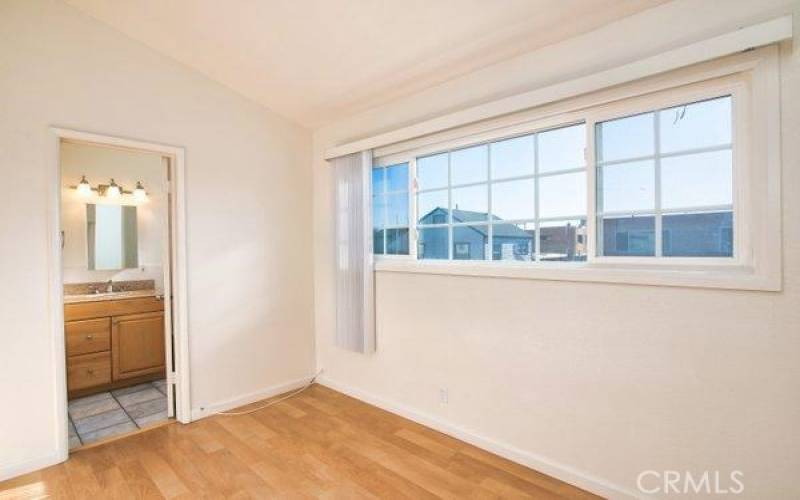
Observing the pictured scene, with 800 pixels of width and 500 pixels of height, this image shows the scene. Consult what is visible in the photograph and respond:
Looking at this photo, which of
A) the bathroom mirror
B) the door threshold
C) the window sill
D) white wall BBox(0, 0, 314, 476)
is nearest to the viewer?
the window sill

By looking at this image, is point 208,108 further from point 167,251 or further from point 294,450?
point 294,450

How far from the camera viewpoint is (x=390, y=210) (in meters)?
3.34

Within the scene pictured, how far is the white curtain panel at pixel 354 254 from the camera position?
10.6ft

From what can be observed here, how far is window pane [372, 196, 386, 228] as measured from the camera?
3.38 metres

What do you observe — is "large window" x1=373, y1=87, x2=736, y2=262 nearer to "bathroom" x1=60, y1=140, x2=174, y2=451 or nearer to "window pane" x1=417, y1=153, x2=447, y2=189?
"window pane" x1=417, y1=153, x2=447, y2=189

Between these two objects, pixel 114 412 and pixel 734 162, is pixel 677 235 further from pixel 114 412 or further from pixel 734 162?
pixel 114 412

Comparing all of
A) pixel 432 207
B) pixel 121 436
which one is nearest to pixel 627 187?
pixel 432 207

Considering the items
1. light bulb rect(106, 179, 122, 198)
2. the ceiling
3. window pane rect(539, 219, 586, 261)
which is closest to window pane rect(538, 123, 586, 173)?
window pane rect(539, 219, 586, 261)

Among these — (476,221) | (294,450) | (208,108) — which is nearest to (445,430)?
(294,450)

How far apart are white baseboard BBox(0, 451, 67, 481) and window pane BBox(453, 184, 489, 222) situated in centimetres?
307

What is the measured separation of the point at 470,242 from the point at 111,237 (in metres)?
3.87

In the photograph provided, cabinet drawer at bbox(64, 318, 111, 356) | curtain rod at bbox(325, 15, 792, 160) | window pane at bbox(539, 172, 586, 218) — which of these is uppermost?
curtain rod at bbox(325, 15, 792, 160)

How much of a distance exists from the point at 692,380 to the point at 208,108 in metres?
3.74

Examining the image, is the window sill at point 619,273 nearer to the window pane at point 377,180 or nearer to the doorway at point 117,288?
the window pane at point 377,180
